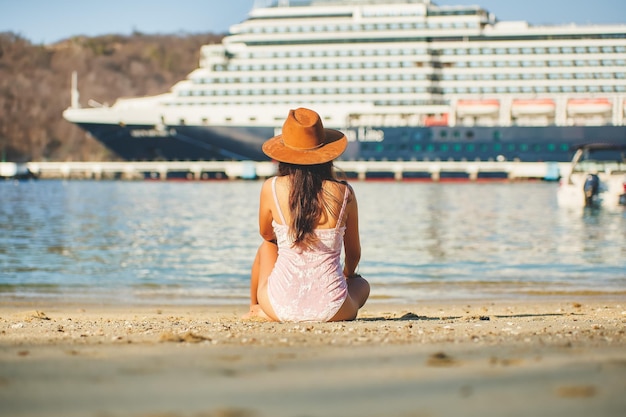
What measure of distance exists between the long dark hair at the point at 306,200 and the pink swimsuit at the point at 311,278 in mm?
43

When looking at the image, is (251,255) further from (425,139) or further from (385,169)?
(425,139)

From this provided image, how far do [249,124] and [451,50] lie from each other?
12.1 m

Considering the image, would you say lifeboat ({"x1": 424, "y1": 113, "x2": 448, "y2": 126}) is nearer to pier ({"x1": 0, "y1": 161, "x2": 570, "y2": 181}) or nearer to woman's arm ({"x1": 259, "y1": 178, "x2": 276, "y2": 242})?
pier ({"x1": 0, "y1": 161, "x2": 570, "y2": 181})

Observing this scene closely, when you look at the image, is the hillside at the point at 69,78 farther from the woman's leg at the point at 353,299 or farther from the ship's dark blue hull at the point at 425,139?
the woman's leg at the point at 353,299

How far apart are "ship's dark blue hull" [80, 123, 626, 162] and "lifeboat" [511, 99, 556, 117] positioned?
82 centimetres

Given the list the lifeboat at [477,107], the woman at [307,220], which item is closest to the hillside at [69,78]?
the lifeboat at [477,107]

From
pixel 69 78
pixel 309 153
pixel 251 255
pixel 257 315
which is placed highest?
pixel 69 78

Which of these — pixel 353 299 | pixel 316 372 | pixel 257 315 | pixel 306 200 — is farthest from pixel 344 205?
pixel 316 372

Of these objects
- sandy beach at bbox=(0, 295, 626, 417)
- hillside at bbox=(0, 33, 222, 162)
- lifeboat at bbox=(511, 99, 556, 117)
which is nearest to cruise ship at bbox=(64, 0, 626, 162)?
lifeboat at bbox=(511, 99, 556, 117)

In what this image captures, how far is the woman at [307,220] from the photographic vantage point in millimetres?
3912

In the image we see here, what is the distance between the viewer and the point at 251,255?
444 inches

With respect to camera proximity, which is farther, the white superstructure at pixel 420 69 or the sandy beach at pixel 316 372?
the white superstructure at pixel 420 69

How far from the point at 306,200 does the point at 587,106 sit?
48.6 metres

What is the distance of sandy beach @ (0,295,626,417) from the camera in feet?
6.48
